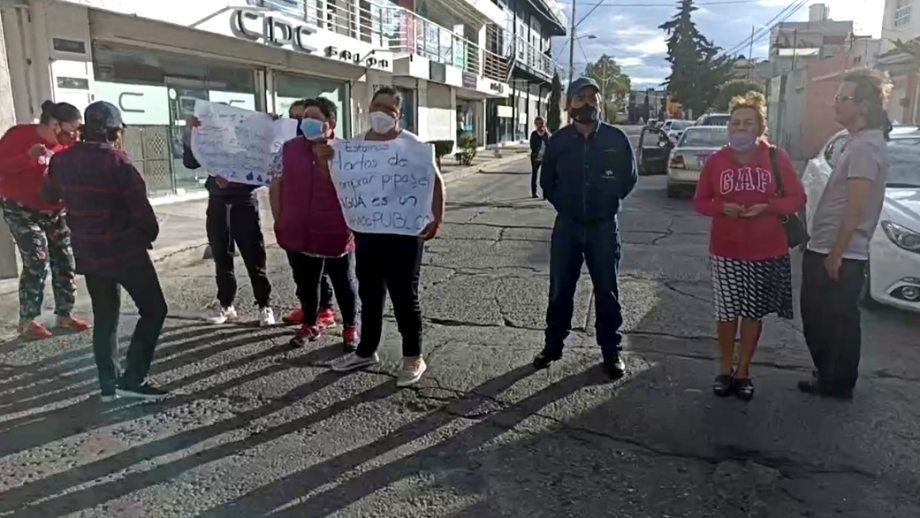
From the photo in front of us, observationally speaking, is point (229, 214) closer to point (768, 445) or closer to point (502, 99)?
point (768, 445)

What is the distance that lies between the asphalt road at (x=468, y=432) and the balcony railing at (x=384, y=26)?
10845 millimetres

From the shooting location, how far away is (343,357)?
4684 mm

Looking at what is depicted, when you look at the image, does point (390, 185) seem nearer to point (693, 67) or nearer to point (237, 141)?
point (237, 141)

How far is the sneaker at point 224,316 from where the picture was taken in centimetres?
550

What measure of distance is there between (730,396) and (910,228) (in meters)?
2.39

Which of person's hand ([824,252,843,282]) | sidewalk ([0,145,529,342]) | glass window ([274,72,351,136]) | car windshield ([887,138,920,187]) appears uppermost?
glass window ([274,72,351,136])

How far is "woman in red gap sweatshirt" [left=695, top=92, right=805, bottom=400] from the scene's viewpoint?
3.80 metres

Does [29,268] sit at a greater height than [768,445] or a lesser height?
greater

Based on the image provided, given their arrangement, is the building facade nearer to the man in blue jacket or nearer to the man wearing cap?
the man wearing cap

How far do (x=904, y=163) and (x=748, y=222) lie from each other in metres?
3.94

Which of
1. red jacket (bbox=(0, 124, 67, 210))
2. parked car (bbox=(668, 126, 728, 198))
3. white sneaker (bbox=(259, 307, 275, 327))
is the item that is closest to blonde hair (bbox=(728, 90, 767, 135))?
white sneaker (bbox=(259, 307, 275, 327))

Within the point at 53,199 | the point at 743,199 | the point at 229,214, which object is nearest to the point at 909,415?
the point at 743,199

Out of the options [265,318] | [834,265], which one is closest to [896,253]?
[834,265]

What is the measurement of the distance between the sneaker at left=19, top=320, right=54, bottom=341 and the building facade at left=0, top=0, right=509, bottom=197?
4.94 m
